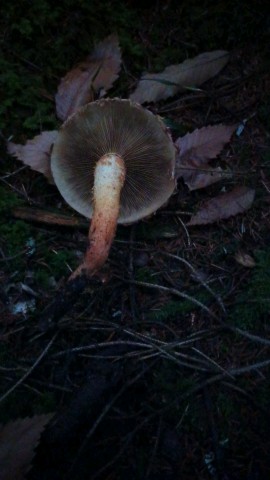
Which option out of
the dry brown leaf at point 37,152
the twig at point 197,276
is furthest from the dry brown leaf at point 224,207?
the dry brown leaf at point 37,152

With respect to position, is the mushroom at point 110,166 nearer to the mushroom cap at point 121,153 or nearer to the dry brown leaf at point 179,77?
the mushroom cap at point 121,153

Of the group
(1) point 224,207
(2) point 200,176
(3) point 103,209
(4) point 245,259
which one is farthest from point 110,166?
(4) point 245,259

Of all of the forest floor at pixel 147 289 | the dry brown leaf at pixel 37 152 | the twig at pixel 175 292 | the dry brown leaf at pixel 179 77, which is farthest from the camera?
the dry brown leaf at pixel 179 77

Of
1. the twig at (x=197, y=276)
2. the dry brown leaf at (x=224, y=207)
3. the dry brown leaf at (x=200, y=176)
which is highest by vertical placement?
the dry brown leaf at (x=200, y=176)

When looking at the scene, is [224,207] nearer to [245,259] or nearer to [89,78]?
[245,259]

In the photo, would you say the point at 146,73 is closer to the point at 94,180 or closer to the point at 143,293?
the point at 94,180

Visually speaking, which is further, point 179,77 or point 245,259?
point 179,77
